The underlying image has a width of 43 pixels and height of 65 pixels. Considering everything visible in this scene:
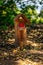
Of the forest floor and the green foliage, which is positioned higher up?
the green foliage

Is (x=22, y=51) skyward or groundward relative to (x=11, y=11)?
groundward

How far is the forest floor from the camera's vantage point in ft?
17.5

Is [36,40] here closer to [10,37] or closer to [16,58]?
[10,37]

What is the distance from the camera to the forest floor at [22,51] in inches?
210

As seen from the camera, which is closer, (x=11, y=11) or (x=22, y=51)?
(x=22, y=51)

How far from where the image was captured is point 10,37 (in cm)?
728

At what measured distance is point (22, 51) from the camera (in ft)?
19.3

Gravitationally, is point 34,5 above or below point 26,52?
above

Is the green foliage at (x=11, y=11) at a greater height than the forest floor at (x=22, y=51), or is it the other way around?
the green foliage at (x=11, y=11)

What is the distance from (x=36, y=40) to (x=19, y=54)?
1.38 m

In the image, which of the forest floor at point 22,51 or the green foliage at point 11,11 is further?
the green foliage at point 11,11

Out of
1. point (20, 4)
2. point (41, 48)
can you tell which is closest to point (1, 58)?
point (41, 48)

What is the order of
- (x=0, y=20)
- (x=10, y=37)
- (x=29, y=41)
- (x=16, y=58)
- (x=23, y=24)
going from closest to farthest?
(x=16, y=58) < (x=23, y=24) < (x=0, y=20) < (x=29, y=41) < (x=10, y=37)

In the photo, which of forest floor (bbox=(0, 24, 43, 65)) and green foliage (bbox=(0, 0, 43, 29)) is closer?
forest floor (bbox=(0, 24, 43, 65))
